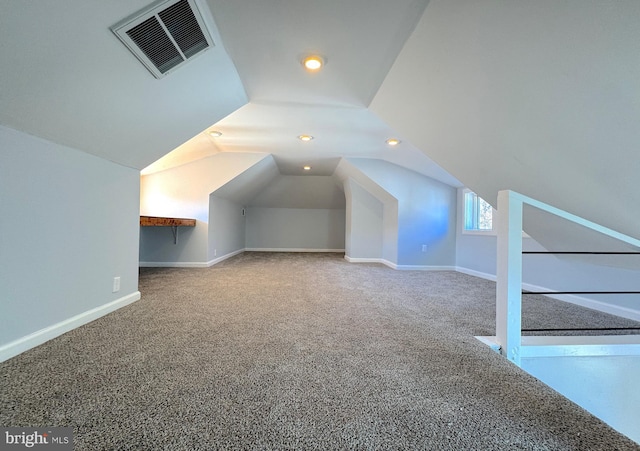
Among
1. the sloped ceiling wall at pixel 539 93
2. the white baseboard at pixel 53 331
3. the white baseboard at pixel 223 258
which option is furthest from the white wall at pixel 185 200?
the sloped ceiling wall at pixel 539 93

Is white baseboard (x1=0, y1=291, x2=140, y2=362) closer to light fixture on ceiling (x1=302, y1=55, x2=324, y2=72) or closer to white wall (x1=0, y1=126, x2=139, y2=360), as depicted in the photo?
white wall (x1=0, y1=126, x2=139, y2=360)

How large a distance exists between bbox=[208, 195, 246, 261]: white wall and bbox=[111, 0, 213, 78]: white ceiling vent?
10.9ft

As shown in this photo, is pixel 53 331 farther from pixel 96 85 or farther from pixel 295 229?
pixel 295 229

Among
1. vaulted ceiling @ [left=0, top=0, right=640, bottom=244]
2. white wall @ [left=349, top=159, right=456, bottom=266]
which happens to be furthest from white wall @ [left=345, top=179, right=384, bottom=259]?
vaulted ceiling @ [left=0, top=0, right=640, bottom=244]

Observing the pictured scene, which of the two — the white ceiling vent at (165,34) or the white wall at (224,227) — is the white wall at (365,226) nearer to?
the white wall at (224,227)

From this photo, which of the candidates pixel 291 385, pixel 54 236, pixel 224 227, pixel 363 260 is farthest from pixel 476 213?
pixel 54 236

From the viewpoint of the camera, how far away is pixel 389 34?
164cm

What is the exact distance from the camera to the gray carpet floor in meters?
0.95

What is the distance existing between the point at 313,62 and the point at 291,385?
6.95 ft

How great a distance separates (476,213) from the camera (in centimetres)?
466

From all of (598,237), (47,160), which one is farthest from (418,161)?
(47,160)

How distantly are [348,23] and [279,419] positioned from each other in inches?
81.9

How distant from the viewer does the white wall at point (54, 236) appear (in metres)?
1.47

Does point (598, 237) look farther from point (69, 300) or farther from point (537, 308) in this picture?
point (69, 300)
